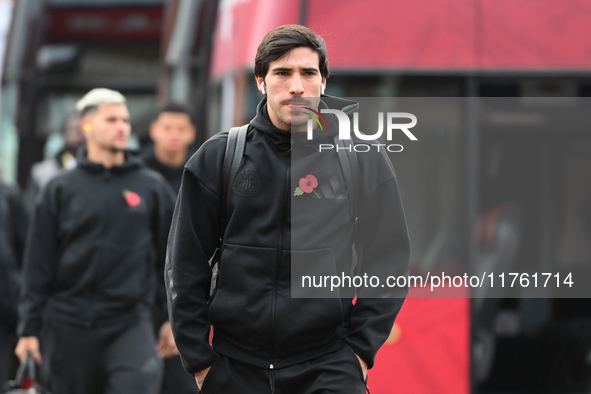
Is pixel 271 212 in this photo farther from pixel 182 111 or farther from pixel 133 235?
pixel 182 111

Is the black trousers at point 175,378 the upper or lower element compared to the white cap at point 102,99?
lower

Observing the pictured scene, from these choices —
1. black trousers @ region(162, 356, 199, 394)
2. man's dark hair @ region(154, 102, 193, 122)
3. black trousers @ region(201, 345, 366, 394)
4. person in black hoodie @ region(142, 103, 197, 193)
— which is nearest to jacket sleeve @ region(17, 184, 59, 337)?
black trousers @ region(162, 356, 199, 394)

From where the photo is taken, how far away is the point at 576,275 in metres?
6.67

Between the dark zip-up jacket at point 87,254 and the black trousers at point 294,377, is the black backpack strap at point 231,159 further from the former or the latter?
the dark zip-up jacket at point 87,254

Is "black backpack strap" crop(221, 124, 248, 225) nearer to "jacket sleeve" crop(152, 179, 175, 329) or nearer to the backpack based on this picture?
the backpack

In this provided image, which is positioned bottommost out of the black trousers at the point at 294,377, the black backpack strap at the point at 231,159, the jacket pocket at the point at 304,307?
the black trousers at the point at 294,377

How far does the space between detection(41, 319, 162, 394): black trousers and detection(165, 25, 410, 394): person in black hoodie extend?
2063mm

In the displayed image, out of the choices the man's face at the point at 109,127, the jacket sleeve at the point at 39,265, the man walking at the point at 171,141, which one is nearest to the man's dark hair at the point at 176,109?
the man walking at the point at 171,141

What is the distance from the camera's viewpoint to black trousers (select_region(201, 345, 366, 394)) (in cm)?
324

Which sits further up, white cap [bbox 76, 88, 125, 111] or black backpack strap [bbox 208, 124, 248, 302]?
white cap [bbox 76, 88, 125, 111]

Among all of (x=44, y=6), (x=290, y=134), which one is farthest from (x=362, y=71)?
(x=44, y=6)

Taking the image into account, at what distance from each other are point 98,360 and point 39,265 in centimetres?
55

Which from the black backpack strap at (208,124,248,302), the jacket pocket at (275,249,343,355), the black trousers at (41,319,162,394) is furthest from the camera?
the black trousers at (41,319,162,394)

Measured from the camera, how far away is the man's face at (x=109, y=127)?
555 centimetres
